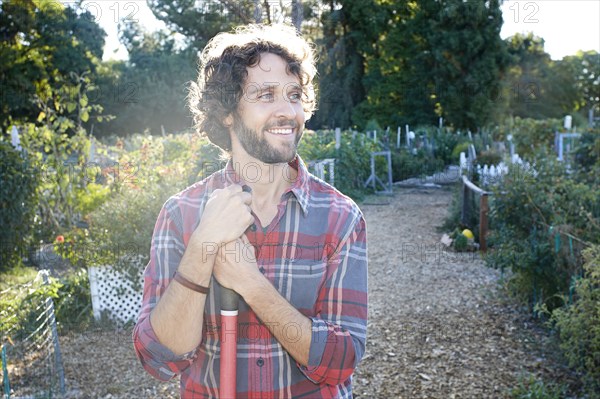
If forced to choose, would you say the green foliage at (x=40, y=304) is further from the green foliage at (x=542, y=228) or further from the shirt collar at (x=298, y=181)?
the green foliage at (x=542, y=228)

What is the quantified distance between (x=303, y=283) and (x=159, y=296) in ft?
1.25

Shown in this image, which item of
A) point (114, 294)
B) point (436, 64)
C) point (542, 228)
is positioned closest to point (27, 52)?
point (436, 64)

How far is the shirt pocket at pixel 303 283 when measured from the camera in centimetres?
151

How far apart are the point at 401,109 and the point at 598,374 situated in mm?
28839

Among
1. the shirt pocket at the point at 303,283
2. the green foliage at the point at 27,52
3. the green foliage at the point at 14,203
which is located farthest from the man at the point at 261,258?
the green foliage at the point at 27,52

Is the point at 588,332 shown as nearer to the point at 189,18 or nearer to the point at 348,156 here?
the point at 348,156

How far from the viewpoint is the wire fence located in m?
3.94

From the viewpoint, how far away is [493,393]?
3.94 metres

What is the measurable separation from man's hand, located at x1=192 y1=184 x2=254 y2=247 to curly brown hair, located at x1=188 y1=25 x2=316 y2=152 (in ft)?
1.21

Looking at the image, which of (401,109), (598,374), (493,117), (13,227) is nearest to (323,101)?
(401,109)

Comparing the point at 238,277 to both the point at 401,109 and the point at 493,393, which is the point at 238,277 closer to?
the point at 493,393

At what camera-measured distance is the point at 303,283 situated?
152 cm

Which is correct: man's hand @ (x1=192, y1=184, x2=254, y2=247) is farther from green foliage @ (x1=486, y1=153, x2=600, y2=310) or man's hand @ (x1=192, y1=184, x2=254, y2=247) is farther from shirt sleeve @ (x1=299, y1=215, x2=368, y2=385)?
green foliage @ (x1=486, y1=153, x2=600, y2=310)

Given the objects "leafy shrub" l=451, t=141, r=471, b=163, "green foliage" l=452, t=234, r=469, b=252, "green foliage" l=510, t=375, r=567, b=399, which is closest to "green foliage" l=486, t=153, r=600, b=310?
"green foliage" l=510, t=375, r=567, b=399
